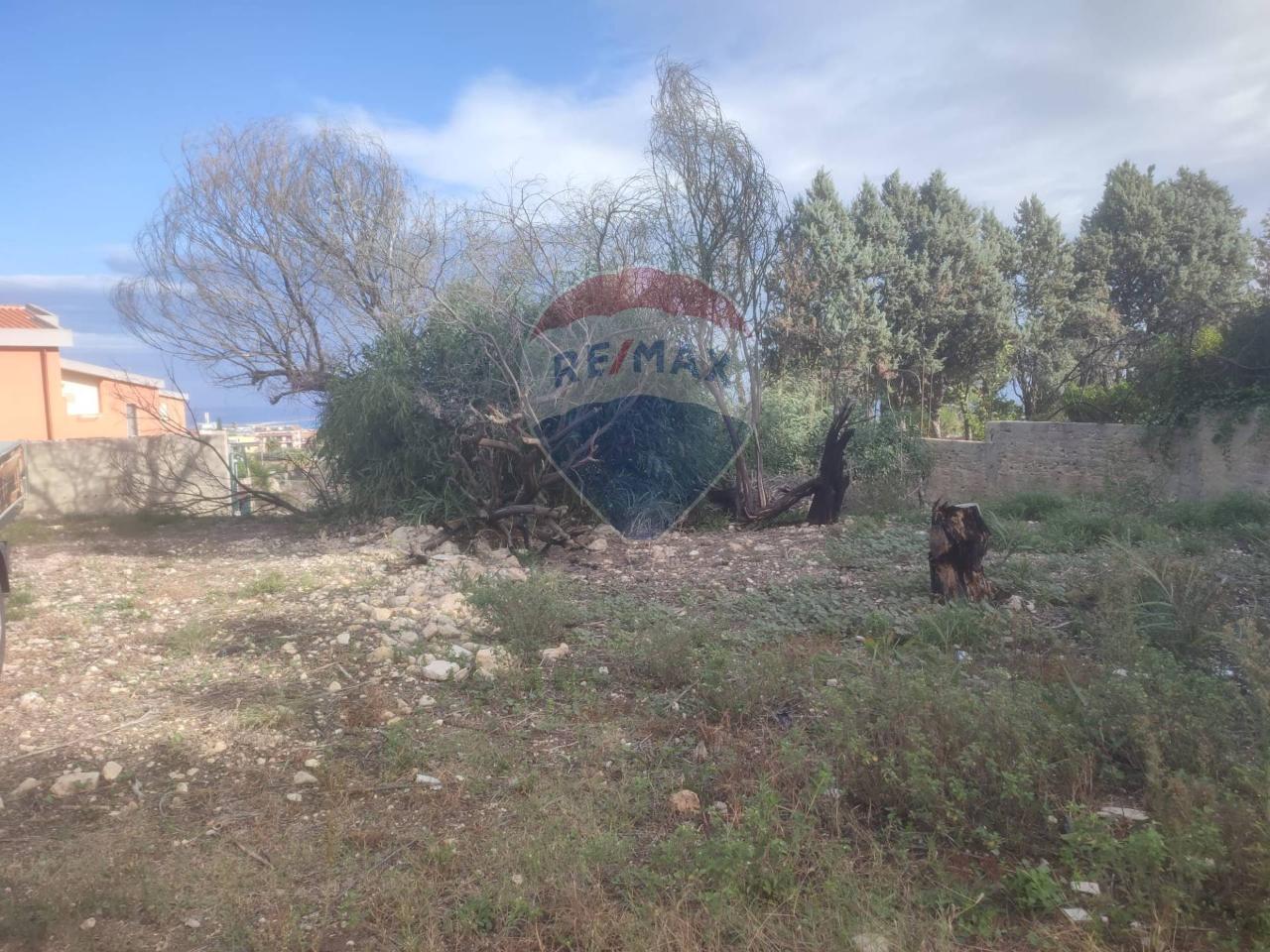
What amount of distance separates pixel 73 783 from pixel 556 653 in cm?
211

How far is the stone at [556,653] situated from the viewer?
14.5ft

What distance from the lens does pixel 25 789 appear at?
3061 millimetres

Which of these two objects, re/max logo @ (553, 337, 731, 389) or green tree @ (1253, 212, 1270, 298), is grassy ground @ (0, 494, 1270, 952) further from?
green tree @ (1253, 212, 1270, 298)

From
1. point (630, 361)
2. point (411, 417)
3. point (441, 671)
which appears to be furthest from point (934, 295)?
point (441, 671)

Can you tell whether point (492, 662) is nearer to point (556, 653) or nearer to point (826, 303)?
point (556, 653)

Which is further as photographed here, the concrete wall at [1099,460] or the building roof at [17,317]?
the building roof at [17,317]

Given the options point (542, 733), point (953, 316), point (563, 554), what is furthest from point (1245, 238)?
point (542, 733)

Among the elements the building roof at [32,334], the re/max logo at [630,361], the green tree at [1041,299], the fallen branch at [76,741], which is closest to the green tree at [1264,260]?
the green tree at [1041,299]

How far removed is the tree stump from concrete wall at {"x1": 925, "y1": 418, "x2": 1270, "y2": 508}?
18.5 feet

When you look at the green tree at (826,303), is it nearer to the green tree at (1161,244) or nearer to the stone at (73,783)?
the green tree at (1161,244)

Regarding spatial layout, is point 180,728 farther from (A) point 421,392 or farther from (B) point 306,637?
(A) point 421,392

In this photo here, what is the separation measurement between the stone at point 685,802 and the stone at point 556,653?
1599mm

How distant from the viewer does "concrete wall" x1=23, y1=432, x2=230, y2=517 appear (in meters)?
10.3

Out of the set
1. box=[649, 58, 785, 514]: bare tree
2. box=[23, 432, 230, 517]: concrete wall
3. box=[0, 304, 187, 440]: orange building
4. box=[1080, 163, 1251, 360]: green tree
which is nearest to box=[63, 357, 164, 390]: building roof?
box=[0, 304, 187, 440]: orange building
